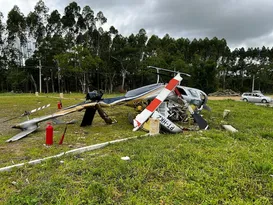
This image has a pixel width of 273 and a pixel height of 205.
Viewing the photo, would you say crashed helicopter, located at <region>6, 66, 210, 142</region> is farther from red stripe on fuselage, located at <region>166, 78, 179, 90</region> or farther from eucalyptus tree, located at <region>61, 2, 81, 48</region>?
→ eucalyptus tree, located at <region>61, 2, 81, 48</region>

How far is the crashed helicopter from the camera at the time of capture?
6250 mm

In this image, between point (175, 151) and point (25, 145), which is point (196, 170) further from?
point (25, 145)

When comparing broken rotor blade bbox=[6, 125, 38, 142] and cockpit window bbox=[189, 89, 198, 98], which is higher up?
cockpit window bbox=[189, 89, 198, 98]

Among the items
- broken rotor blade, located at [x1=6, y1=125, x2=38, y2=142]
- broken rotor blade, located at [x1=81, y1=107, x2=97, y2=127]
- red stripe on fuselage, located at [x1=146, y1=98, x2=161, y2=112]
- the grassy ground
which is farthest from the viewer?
broken rotor blade, located at [x1=81, y1=107, x2=97, y2=127]

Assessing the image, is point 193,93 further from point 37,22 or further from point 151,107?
point 37,22

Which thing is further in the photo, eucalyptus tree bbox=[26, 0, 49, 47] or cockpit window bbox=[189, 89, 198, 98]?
eucalyptus tree bbox=[26, 0, 49, 47]

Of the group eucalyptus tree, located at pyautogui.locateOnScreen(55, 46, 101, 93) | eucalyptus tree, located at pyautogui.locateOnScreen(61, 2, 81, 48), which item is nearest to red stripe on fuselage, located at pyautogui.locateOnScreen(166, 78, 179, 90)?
eucalyptus tree, located at pyautogui.locateOnScreen(55, 46, 101, 93)

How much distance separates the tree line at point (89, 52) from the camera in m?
41.1

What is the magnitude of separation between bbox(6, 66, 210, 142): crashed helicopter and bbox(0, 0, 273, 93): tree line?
100 ft

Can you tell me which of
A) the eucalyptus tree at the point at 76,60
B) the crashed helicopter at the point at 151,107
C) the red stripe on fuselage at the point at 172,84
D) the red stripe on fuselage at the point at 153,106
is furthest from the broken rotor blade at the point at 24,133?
the eucalyptus tree at the point at 76,60

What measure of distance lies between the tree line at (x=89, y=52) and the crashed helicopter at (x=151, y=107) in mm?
30505

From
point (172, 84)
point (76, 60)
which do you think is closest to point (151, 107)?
point (172, 84)

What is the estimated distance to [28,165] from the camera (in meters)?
3.80

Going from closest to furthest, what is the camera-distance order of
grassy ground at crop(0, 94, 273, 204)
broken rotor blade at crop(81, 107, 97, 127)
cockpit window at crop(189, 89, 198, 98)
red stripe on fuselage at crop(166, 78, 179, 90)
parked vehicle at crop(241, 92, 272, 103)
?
grassy ground at crop(0, 94, 273, 204)
red stripe on fuselage at crop(166, 78, 179, 90)
broken rotor blade at crop(81, 107, 97, 127)
cockpit window at crop(189, 89, 198, 98)
parked vehicle at crop(241, 92, 272, 103)
